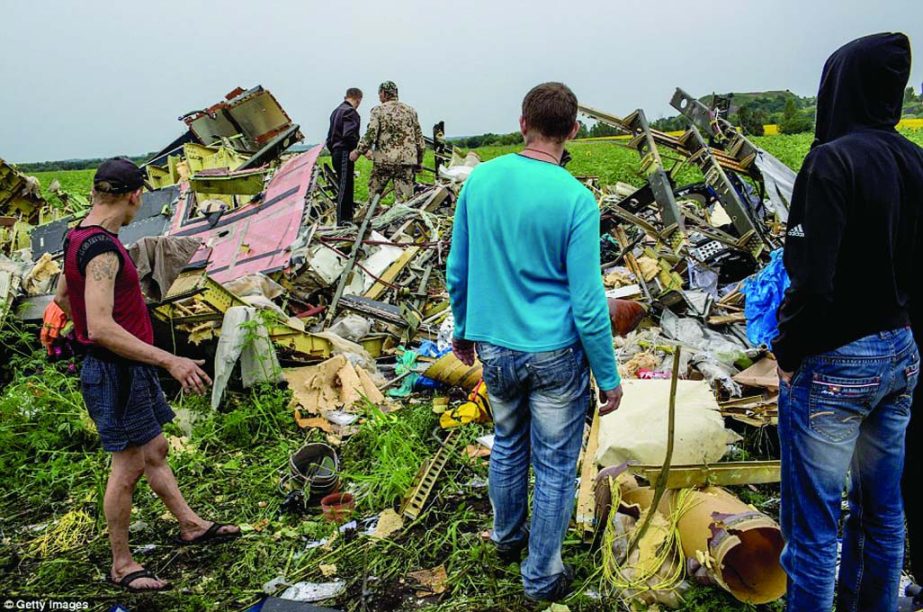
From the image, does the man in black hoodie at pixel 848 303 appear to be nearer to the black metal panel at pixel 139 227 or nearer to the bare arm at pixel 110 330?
the bare arm at pixel 110 330

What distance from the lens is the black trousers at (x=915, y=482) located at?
91.4 inches

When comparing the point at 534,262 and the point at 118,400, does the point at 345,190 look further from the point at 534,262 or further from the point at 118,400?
the point at 534,262

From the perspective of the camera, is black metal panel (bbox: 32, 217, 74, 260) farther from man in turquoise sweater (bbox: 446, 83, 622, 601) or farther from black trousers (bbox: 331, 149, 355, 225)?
man in turquoise sweater (bbox: 446, 83, 622, 601)

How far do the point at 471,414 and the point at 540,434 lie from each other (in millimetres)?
1961

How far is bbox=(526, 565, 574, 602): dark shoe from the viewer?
8.70 ft

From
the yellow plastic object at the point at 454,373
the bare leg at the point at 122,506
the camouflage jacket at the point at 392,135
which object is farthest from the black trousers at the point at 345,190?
the bare leg at the point at 122,506

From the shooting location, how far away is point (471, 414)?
4.46 metres

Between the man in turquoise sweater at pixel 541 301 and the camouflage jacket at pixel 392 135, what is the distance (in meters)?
6.95

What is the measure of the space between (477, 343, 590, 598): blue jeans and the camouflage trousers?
7292 millimetres

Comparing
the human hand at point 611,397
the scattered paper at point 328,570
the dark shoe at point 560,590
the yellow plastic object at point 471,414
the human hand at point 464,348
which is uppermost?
the human hand at point 464,348

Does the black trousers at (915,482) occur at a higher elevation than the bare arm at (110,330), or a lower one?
lower

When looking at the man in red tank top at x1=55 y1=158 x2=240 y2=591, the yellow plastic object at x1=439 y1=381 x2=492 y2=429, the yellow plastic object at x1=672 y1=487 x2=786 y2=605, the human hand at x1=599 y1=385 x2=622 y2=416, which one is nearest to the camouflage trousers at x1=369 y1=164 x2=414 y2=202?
the yellow plastic object at x1=439 y1=381 x2=492 y2=429

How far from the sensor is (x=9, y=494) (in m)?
4.05

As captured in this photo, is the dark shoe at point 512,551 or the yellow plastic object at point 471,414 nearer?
the dark shoe at point 512,551
